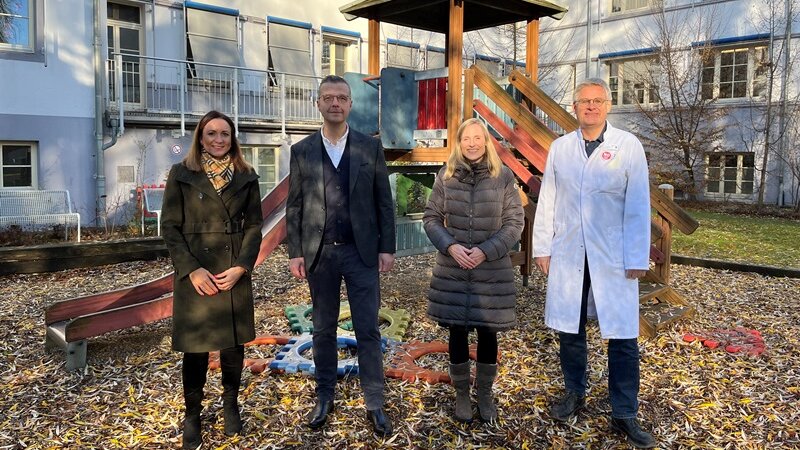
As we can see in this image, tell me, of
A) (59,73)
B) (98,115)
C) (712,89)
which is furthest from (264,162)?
Result: (712,89)

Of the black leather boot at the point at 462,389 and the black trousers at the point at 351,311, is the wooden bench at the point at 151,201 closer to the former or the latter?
the black trousers at the point at 351,311

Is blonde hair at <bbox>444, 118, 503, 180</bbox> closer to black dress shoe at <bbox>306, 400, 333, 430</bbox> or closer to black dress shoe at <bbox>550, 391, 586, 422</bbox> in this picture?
black dress shoe at <bbox>550, 391, 586, 422</bbox>

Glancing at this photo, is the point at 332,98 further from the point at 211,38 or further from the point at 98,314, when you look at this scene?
the point at 211,38

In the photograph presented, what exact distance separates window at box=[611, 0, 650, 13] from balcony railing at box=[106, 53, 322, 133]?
446 inches

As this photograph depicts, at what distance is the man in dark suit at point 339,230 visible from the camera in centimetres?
347

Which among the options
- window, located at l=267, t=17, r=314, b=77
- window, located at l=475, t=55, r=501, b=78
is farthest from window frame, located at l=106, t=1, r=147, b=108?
window, located at l=475, t=55, r=501, b=78

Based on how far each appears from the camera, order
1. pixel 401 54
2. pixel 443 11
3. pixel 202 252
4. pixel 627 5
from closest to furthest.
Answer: pixel 202 252, pixel 443 11, pixel 401 54, pixel 627 5

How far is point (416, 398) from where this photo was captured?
396cm

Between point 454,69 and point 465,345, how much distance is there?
142 inches

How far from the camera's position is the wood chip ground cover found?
346 centimetres

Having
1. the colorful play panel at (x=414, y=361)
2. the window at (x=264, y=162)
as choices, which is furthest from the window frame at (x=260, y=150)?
the colorful play panel at (x=414, y=361)

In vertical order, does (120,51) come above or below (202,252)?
above

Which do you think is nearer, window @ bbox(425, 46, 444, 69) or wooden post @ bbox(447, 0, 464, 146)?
wooden post @ bbox(447, 0, 464, 146)

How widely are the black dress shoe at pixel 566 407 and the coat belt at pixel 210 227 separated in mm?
2038
